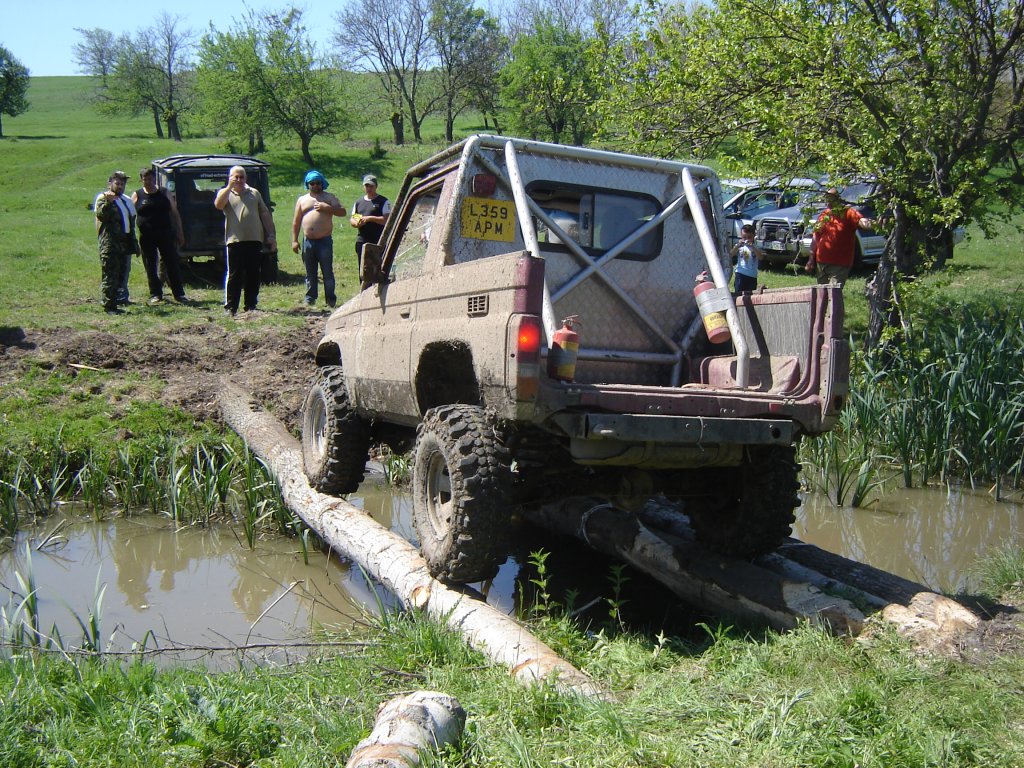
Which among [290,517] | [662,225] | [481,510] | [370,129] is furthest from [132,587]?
[370,129]

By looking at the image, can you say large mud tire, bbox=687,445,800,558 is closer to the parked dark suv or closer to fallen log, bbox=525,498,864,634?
fallen log, bbox=525,498,864,634

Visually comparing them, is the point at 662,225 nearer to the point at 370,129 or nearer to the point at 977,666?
the point at 977,666

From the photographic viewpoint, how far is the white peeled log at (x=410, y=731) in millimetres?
2713

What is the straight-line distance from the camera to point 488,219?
17.2ft

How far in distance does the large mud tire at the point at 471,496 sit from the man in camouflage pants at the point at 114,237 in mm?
8699

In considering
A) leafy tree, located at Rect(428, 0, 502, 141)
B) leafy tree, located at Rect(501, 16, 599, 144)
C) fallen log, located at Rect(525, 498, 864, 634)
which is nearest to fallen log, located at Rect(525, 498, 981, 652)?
fallen log, located at Rect(525, 498, 864, 634)

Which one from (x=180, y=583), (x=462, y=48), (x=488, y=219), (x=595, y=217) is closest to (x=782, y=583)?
(x=595, y=217)

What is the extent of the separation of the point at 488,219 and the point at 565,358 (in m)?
1.39

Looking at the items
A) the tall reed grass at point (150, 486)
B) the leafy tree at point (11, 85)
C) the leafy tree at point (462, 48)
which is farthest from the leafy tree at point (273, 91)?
the tall reed grass at point (150, 486)

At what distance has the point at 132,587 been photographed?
5.72 meters

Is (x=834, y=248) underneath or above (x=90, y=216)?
underneath

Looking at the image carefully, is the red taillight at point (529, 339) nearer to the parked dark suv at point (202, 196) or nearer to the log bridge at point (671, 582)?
the log bridge at point (671, 582)

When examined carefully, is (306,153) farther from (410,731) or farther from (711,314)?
(410,731)

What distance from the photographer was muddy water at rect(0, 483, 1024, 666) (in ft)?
16.5
